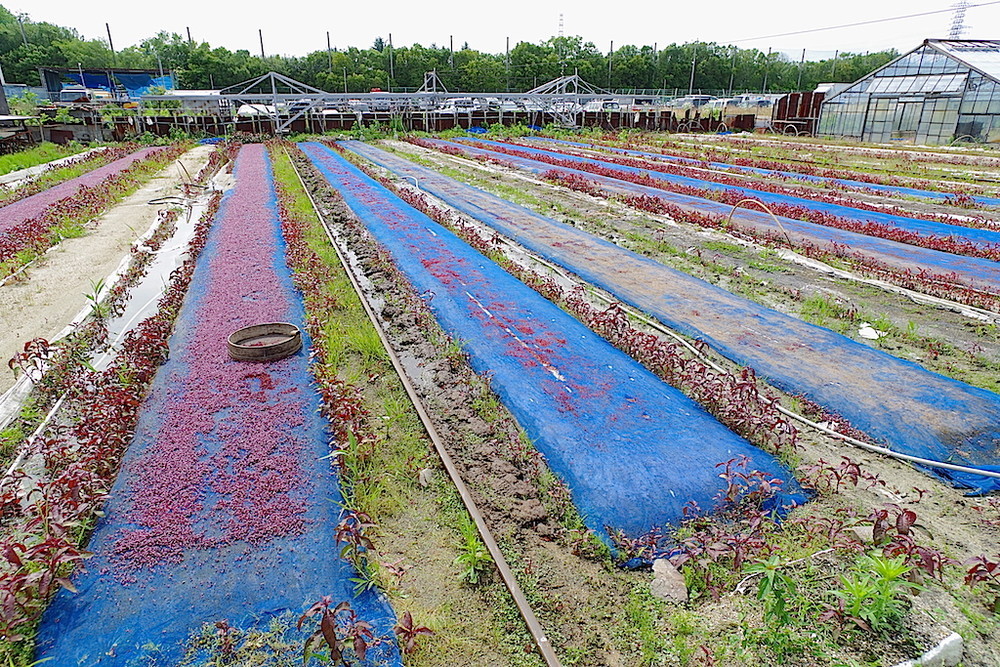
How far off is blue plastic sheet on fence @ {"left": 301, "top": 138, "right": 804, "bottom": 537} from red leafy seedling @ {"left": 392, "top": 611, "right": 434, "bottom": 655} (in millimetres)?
1400

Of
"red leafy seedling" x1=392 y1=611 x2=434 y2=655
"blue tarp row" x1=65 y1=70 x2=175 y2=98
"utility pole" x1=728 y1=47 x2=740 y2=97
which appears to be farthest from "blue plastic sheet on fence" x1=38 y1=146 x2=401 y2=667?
"utility pole" x1=728 y1=47 x2=740 y2=97

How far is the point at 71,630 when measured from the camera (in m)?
3.39

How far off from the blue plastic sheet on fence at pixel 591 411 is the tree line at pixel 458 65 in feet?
184

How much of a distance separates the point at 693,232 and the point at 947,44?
26.4m

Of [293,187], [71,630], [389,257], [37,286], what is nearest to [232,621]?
[71,630]

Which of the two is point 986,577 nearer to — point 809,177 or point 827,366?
point 827,366

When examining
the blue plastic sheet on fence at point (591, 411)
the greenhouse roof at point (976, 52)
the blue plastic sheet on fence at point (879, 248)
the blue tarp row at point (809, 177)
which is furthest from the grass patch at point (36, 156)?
the greenhouse roof at point (976, 52)

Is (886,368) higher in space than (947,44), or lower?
lower

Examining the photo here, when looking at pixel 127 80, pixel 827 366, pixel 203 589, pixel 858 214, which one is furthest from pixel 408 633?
pixel 127 80

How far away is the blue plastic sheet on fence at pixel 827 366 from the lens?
16.4 ft

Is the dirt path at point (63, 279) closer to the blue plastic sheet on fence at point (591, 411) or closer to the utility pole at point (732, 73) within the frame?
the blue plastic sheet on fence at point (591, 411)

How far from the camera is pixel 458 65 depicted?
6538 centimetres

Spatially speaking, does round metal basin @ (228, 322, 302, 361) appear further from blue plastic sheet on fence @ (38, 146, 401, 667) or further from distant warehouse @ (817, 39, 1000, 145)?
distant warehouse @ (817, 39, 1000, 145)

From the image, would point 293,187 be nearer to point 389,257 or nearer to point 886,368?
point 389,257
